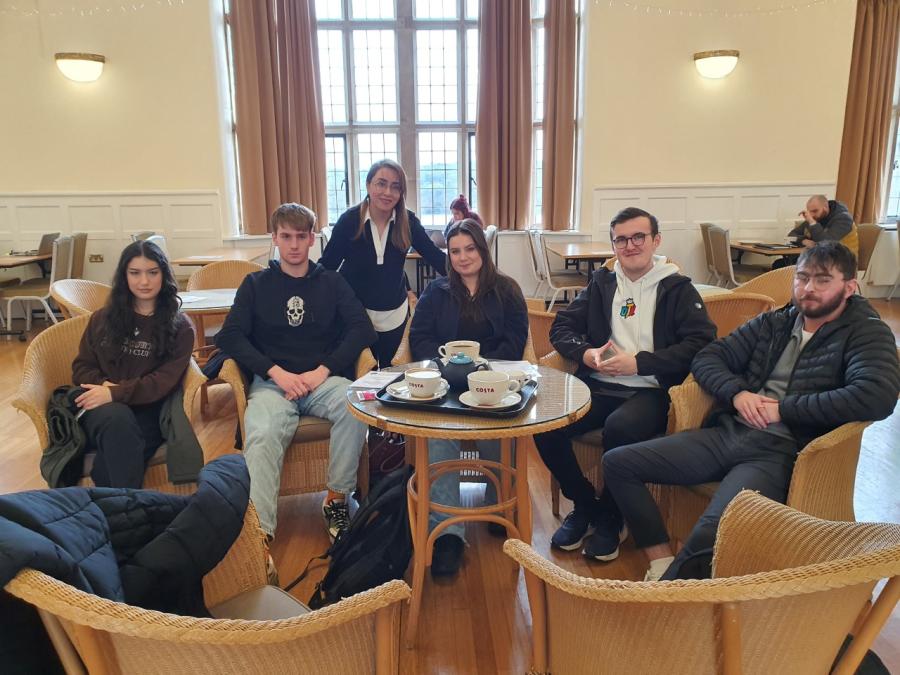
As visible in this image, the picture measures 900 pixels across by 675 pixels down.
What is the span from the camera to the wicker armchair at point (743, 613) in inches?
28.5

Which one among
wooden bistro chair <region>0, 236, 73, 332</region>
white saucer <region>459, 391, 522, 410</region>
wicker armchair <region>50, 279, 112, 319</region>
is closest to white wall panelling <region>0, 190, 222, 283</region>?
wooden bistro chair <region>0, 236, 73, 332</region>

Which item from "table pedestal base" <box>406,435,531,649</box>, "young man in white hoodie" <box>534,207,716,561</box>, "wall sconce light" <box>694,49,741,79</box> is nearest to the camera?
"table pedestal base" <box>406,435,531,649</box>

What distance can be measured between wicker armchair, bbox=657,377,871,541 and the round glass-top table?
1.23 feet

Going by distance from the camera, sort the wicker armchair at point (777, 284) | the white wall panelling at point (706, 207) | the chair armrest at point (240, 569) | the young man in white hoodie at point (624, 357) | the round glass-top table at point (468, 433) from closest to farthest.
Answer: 1. the chair armrest at point (240, 569)
2. the round glass-top table at point (468, 433)
3. the young man in white hoodie at point (624, 357)
4. the wicker armchair at point (777, 284)
5. the white wall panelling at point (706, 207)

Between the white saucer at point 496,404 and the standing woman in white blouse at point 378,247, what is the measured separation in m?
1.16

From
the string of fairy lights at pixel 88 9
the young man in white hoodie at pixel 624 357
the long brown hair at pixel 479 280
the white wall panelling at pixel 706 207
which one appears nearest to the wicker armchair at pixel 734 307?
the young man in white hoodie at pixel 624 357

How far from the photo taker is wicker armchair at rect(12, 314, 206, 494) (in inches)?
74.0

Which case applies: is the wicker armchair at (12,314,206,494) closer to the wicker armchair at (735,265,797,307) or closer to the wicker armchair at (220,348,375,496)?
the wicker armchair at (220,348,375,496)

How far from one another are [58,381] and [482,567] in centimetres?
158

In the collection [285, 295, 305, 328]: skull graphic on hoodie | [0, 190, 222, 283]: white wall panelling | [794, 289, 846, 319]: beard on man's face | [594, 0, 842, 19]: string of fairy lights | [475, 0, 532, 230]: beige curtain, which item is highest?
[594, 0, 842, 19]: string of fairy lights

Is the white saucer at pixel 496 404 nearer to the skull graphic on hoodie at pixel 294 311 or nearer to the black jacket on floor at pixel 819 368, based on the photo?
the black jacket on floor at pixel 819 368

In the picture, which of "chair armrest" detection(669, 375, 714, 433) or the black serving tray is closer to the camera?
the black serving tray

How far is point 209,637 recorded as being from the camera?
69 cm

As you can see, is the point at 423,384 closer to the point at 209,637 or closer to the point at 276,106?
the point at 209,637
